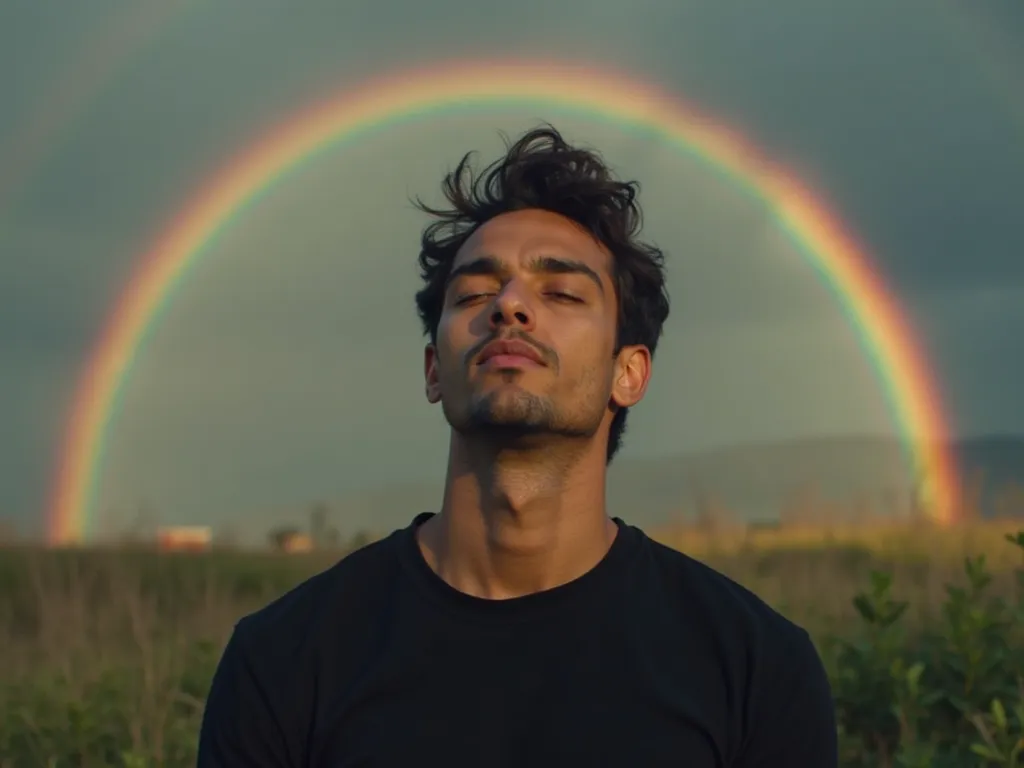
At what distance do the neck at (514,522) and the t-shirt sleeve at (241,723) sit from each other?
0.60 m

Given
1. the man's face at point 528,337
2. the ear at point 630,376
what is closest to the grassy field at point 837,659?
the ear at point 630,376

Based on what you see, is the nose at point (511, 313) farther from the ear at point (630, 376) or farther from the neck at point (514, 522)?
the ear at point (630, 376)

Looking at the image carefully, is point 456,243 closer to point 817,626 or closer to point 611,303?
point 611,303

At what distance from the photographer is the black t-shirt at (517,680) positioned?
10.3 feet

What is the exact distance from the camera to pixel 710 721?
3.18 meters

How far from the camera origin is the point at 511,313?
11.7ft

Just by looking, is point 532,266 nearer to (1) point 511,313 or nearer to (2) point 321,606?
(1) point 511,313

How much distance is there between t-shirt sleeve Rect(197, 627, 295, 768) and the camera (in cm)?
323

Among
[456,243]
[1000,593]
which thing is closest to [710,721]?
[456,243]

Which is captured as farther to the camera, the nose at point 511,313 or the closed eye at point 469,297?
the closed eye at point 469,297

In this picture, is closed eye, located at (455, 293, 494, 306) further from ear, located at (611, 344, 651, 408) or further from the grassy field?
the grassy field

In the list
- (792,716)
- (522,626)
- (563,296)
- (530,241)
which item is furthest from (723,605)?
(530,241)

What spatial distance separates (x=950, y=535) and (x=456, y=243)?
36.2 feet

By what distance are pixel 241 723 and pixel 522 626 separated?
791 mm
